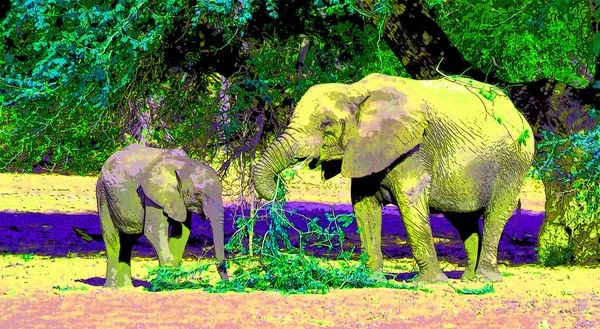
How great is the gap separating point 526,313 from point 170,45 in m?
8.20

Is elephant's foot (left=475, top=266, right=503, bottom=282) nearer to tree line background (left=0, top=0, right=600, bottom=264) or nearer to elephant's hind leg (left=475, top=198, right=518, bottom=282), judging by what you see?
elephant's hind leg (left=475, top=198, right=518, bottom=282)

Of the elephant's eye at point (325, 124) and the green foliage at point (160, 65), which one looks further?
the green foliage at point (160, 65)

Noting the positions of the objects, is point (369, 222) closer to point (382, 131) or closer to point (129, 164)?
point (382, 131)

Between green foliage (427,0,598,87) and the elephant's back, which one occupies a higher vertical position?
green foliage (427,0,598,87)

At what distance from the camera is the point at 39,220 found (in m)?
24.0

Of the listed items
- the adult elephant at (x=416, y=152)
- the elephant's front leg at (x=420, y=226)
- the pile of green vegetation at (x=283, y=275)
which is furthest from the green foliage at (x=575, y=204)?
the pile of green vegetation at (x=283, y=275)

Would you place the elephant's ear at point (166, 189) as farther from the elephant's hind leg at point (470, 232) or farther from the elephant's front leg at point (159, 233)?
the elephant's hind leg at point (470, 232)

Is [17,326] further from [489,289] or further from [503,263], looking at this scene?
[503,263]

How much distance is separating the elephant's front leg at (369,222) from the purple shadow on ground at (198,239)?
2676 millimetres

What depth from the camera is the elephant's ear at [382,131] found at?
12.5 meters

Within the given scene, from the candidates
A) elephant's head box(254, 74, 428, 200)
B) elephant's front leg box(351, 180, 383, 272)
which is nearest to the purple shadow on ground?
elephant's front leg box(351, 180, 383, 272)

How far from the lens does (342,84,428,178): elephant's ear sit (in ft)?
41.0

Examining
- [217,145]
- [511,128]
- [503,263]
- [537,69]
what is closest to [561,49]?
[537,69]

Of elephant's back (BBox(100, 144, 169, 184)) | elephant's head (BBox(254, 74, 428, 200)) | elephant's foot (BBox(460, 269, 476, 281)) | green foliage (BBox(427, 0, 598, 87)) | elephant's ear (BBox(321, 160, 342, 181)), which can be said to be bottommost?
elephant's foot (BBox(460, 269, 476, 281))
